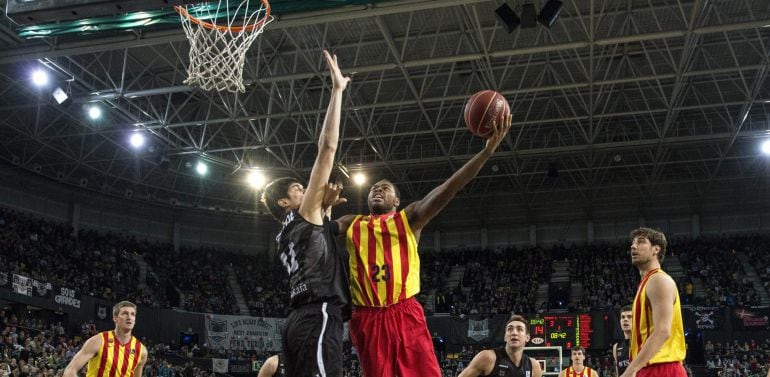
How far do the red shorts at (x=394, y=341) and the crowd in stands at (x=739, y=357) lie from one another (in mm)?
26305

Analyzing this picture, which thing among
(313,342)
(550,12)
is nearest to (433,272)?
(550,12)

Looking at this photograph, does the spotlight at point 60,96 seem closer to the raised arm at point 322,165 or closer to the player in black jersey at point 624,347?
the player in black jersey at point 624,347

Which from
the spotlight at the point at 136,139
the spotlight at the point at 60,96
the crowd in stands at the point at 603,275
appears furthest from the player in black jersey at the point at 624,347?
the spotlight at the point at 136,139

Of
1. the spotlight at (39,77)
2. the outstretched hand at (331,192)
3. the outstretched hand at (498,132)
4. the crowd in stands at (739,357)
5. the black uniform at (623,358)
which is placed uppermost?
the spotlight at (39,77)

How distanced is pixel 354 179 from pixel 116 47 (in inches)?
529

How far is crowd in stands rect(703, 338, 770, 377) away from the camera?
28.7 metres

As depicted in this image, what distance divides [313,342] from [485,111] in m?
2.14

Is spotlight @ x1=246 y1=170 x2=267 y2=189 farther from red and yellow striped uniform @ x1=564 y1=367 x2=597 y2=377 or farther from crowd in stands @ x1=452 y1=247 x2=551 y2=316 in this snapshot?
red and yellow striped uniform @ x1=564 y1=367 x2=597 y2=377

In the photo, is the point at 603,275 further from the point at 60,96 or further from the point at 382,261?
the point at 382,261

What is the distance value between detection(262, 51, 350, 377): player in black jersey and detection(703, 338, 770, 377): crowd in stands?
88.8 ft

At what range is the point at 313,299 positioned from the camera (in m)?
5.02

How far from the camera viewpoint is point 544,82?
28.3 meters

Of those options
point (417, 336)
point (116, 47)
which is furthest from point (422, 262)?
point (417, 336)

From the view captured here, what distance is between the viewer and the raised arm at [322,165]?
496 centimetres
